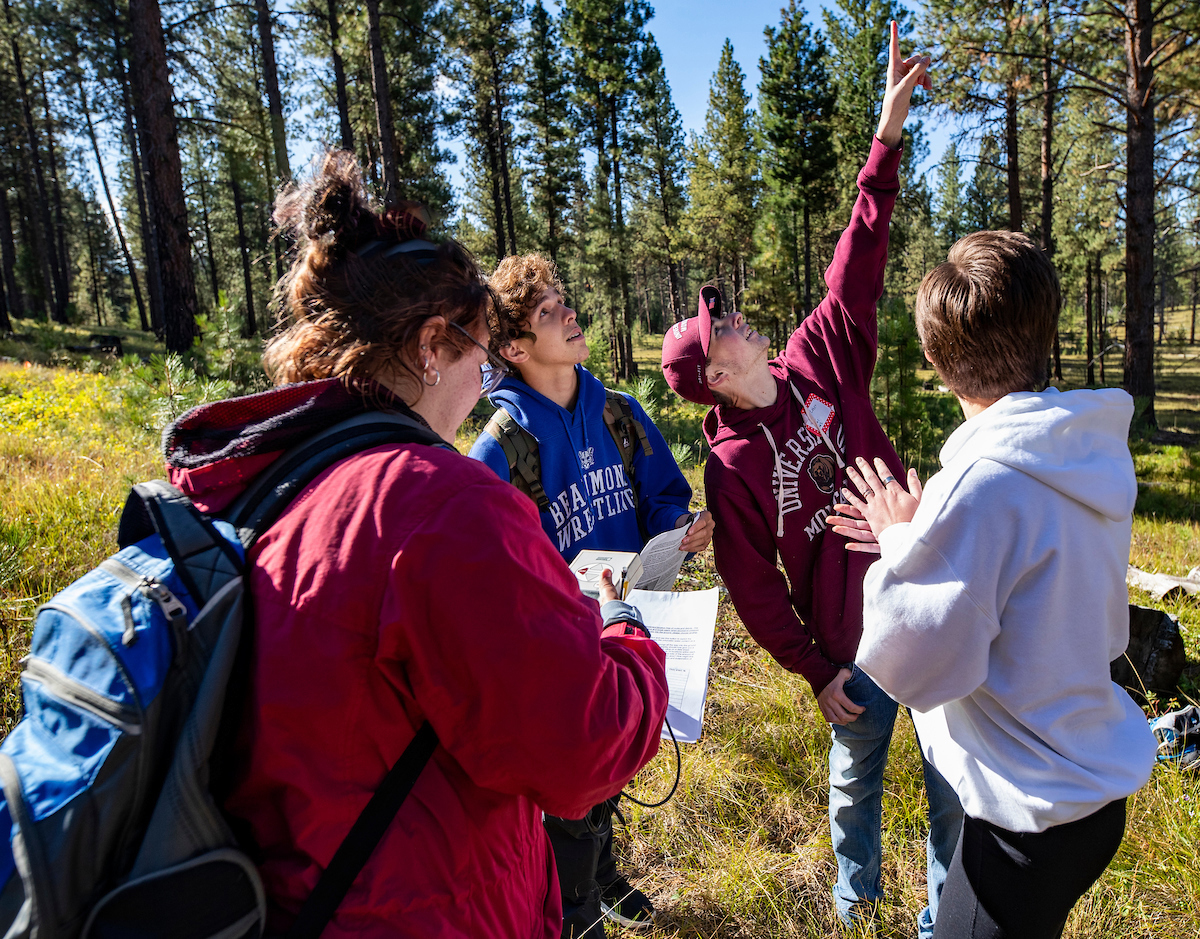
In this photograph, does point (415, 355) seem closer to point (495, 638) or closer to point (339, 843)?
point (495, 638)

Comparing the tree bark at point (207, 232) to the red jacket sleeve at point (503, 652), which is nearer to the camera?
the red jacket sleeve at point (503, 652)

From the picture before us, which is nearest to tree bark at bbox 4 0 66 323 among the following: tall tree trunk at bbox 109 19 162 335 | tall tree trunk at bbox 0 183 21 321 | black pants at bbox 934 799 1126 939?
tall tree trunk at bbox 0 183 21 321

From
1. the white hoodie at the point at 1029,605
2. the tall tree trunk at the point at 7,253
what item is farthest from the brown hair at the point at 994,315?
the tall tree trunk at the point at 7,253

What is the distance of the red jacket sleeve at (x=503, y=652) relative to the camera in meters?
0.92

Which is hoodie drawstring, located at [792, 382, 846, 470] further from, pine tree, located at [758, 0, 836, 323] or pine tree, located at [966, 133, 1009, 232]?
pine tree, located at [966, 133, 1009, 232]

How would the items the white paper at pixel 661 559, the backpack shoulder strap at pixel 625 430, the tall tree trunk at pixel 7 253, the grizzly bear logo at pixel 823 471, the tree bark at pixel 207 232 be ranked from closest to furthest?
1. the white paper at pixel 661 559
2. the grizzly bear logo at pixel 823 471
3. the backpack shoulder strap at pixel 625 430
4. the tall tree trunk at pixel 7 253
5. the tree bark at pixel 207 232

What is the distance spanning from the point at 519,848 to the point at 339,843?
0.34 meters

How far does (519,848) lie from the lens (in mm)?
1165

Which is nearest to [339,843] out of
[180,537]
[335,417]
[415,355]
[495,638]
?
[495,638]

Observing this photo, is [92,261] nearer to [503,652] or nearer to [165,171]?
[165,171]

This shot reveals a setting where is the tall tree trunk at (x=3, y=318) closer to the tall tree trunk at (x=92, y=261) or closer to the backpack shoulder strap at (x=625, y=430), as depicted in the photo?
the backpack shoulder strap at (x=625, y=430)

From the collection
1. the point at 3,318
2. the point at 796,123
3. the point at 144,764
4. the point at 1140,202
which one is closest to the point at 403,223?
the point at 144,764

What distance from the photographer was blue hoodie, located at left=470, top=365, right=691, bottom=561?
8.45 ft

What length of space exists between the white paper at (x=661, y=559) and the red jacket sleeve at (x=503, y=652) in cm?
109
